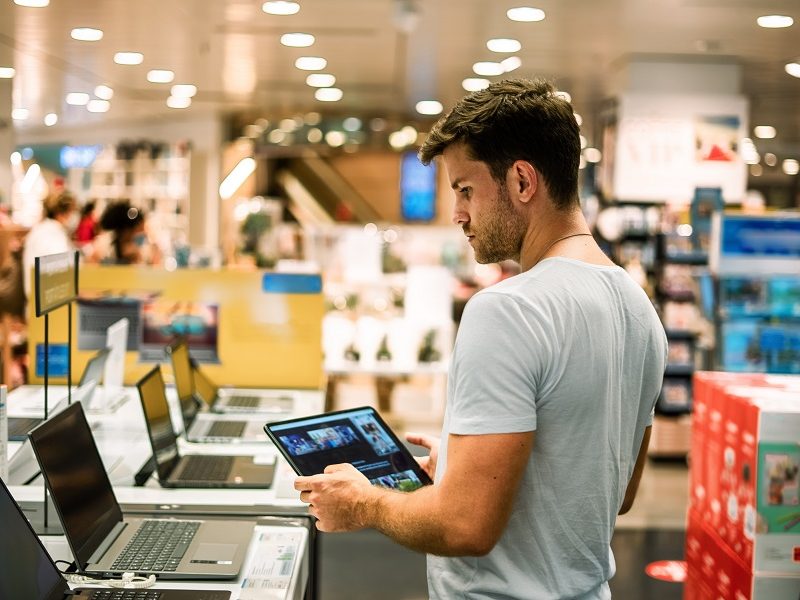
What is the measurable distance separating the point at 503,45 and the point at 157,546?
236 inches

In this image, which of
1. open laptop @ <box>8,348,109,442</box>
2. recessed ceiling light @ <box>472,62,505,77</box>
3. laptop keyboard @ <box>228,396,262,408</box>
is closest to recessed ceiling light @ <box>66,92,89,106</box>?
recessed ceiling light @ <box>472,62,505,77</box>

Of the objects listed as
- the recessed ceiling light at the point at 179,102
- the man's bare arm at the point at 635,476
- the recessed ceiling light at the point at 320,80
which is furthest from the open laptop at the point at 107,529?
the recessed ceiling light at the point at 179,102

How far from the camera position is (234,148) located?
14039 mm

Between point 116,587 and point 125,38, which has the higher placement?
point 125,38

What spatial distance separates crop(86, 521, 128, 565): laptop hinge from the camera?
2.13 metres

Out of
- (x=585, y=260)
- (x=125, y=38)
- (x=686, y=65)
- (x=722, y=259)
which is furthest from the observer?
(x=686, y=65)

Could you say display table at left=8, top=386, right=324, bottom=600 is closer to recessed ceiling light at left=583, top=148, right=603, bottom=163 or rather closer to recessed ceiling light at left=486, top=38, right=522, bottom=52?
recessed ceiling light at left=486, top=38, right=522, bottom=52

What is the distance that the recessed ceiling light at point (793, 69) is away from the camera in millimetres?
8047

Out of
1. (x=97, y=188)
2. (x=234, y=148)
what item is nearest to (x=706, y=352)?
(x=234, y=148)

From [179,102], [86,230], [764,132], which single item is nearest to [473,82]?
[179,102]

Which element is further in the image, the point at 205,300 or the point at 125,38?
the point at 125,38

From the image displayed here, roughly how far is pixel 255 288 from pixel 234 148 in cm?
996

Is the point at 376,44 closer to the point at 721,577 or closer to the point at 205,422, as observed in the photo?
the point at 205,422

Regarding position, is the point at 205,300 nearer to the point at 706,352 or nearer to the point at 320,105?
the point at 706,352
